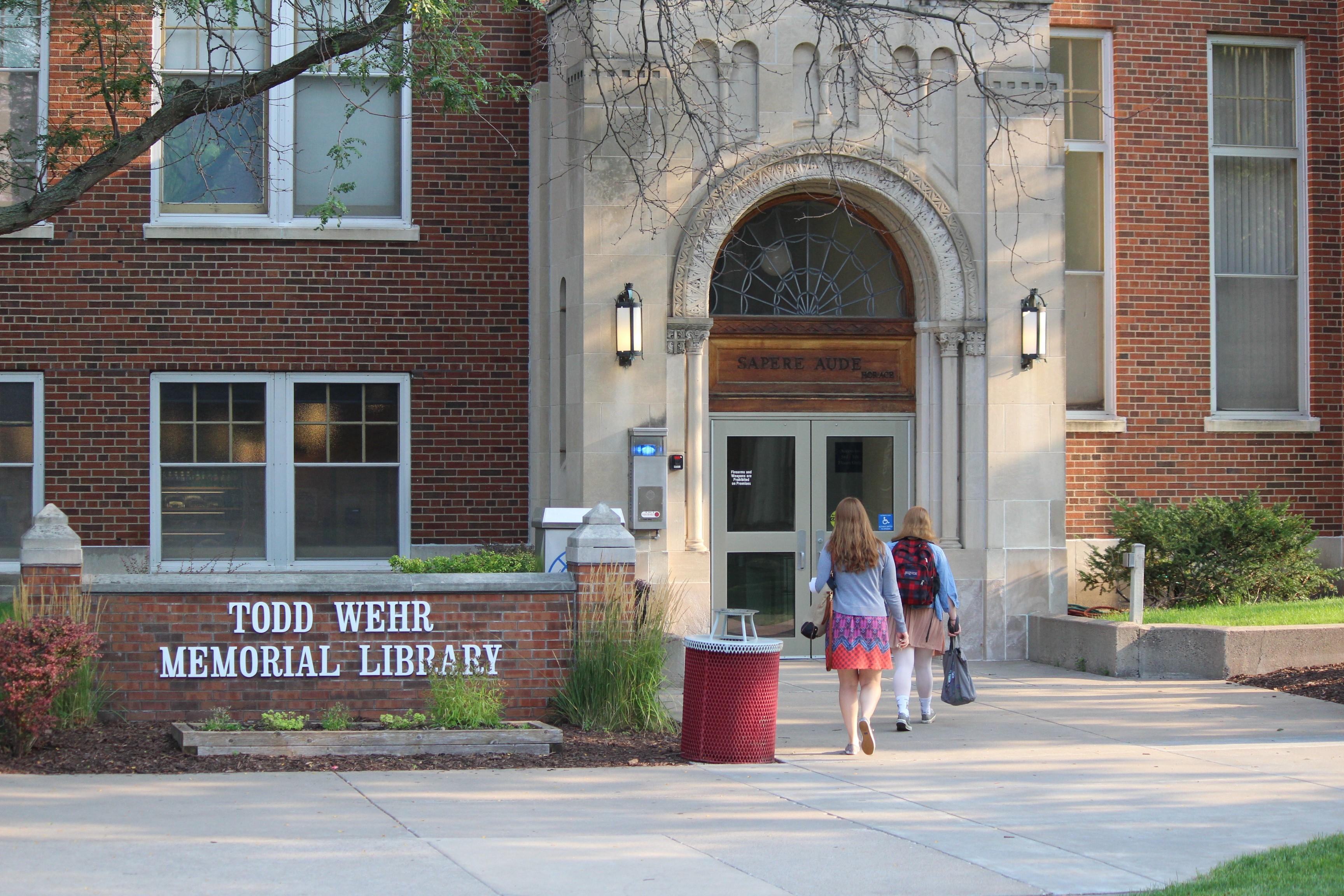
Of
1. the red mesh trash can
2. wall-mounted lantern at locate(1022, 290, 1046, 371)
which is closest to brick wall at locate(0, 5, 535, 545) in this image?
wall-mounted lantern at locate(1022, 290, 1046, 371)

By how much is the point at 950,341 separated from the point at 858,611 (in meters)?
5.27

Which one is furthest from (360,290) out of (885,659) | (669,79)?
(885,659)

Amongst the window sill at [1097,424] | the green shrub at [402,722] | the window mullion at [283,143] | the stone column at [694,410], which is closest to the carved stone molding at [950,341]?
the window sill at [1097,424]

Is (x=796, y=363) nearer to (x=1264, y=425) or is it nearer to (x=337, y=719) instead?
(x=1264, y=425)

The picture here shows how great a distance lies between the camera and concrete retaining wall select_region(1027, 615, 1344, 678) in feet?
40.8

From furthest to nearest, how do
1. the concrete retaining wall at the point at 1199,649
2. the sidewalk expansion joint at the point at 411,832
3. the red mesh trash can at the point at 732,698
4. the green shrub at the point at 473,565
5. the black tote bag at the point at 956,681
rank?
the concrete retaining wall at the point at 1199,649 < the green shrub at the point at 473,565 < the black tote bag at the point at 956,681 < the red mesh trash can at the point at 732,698 < the sidewalk expansion joint at the point at 411,832

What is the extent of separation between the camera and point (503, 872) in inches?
249

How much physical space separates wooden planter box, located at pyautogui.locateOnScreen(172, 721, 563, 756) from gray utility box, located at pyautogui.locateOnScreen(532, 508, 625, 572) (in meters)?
2.74

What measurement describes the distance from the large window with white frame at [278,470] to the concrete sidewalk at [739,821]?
5878mm

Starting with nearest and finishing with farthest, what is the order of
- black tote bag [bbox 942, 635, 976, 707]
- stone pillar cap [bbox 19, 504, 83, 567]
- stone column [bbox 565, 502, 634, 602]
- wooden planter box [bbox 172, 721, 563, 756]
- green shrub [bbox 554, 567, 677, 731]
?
wooden planter box [bbox 172, 721, 563, 756] → stone pillar cap [bbox 19, 504, 83, 567] → green shrub [bbox 554, 567, 677, 731] → stone column [bbox 565, 502, 634, 602] → black tote bag [bbox 942, 635, 976, 707]

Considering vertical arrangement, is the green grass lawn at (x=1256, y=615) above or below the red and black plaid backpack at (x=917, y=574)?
below

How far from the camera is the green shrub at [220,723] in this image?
29.8 ft

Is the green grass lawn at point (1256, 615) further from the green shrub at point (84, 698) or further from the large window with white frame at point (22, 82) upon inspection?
the large window with white frame at point (22, 82)

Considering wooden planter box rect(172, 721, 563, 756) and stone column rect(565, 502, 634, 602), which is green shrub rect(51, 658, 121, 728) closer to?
wooden planter box rect(172, 721, 563, 756)
